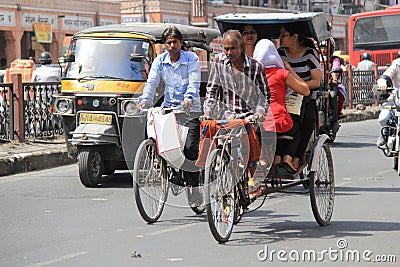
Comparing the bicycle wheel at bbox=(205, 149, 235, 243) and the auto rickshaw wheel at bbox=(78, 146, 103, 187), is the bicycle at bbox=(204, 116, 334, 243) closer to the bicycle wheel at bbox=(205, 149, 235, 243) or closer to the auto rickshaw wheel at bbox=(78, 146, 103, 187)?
the bicycle wheel at bbox=(205, 149, 235, 243)

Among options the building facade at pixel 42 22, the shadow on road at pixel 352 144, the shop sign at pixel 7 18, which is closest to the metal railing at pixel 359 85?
the shadow on road at pixel 352 144

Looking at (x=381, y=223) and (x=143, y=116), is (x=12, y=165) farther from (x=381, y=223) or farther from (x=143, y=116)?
(x=381, y=223)

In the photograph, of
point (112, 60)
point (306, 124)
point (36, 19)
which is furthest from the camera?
point (36, 19)

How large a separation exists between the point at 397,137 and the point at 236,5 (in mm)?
37528

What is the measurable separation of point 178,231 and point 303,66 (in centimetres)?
209

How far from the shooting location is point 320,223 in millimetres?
8016

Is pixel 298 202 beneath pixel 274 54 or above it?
beneath

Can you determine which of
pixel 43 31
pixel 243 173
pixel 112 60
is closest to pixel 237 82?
pixel 243 173

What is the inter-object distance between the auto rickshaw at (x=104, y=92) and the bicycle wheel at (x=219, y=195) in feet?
11.9

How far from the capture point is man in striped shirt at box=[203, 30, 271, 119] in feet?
24.3

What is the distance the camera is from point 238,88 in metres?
7.46

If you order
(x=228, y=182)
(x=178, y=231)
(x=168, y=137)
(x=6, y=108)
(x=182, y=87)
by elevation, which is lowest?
(x=178, y=231)

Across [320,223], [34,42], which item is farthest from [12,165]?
[34,42]

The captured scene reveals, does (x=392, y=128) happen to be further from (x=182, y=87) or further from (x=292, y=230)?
(x=292, y=230)
